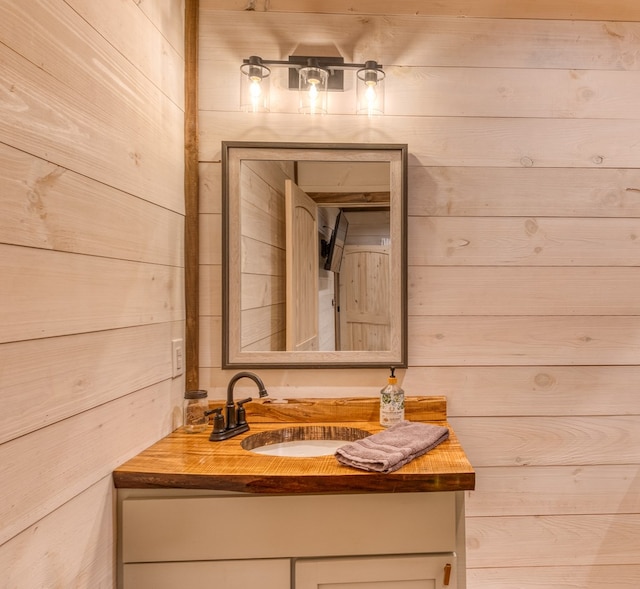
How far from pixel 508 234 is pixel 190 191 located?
1117 millimetres

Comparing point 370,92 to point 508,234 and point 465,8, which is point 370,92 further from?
point 508,234

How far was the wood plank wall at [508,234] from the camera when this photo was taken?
5.52 feet

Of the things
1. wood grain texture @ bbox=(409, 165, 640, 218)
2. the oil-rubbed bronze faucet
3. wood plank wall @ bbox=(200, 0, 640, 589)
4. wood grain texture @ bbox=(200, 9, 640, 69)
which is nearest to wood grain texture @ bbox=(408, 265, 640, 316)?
wood plank wall @ bbox=(200, 0, 640, 589)

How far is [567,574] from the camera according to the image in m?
1.71

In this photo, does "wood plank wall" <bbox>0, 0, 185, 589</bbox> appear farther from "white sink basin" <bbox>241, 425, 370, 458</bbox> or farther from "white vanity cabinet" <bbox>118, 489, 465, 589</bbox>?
"white sink basin" <bbox>241, 425, 370, 458</bbox>

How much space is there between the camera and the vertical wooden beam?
163cm

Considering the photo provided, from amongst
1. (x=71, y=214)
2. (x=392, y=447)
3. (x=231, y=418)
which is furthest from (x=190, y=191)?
(x=392, y=447)

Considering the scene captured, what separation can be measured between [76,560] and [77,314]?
1.72 feet

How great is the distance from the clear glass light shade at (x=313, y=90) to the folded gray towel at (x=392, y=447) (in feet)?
3.58

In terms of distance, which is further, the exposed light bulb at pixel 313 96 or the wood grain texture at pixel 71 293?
the exposed light bulb at pixel 313 96

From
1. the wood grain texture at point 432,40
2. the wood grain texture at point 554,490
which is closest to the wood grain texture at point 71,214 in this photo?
the wood grain texture at point 432,40

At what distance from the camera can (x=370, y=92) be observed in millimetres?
1638

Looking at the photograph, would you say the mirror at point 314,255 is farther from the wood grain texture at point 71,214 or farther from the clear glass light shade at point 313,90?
the wood grain texture at point 71,214

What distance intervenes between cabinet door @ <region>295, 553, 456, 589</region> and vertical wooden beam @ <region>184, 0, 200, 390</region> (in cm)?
76
